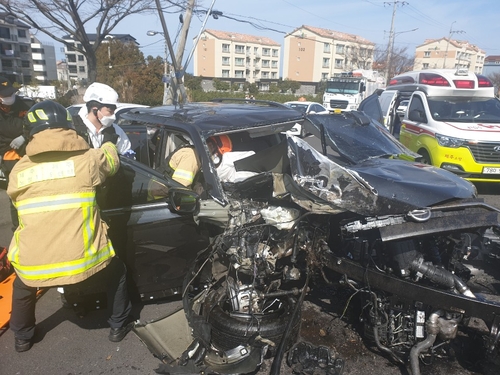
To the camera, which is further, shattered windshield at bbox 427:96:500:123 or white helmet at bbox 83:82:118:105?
shattered windshield at bbox 427:96:500:123

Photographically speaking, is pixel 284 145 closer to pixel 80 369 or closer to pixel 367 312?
pixel 367 312

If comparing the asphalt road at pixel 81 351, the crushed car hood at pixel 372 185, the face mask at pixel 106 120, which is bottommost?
the asphalt road at pixel 81 351

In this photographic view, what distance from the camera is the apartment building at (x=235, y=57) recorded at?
216ft

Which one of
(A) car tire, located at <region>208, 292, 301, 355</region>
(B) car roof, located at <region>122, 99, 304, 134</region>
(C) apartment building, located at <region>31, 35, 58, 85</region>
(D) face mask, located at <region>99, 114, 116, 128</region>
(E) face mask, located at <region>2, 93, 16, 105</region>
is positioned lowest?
(A) car tire, located at <region>208, 292, 301, 355</region>

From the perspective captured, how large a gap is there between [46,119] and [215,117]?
1392mm

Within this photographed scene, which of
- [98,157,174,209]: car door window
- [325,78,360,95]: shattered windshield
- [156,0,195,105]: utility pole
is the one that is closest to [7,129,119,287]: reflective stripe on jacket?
[98,157,174,209]: car door window

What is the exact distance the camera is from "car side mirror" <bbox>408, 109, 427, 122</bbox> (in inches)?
303

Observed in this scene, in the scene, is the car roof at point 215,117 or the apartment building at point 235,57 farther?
the apartment building at point 235,57

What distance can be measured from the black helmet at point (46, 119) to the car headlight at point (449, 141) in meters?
6.39

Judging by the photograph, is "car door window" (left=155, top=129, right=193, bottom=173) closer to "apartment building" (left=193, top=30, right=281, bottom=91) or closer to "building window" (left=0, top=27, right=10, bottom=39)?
"apartment building" (left=193, top=30, right=281, bottom=91)

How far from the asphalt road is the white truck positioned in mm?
19267

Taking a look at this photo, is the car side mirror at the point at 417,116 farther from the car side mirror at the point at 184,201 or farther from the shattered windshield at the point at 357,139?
the car side mirror at the point at 184,201

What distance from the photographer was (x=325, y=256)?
273 centimetres

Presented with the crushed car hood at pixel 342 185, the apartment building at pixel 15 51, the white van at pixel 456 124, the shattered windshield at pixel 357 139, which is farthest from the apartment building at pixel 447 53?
A: the crushed car hood at pixel 342 185
